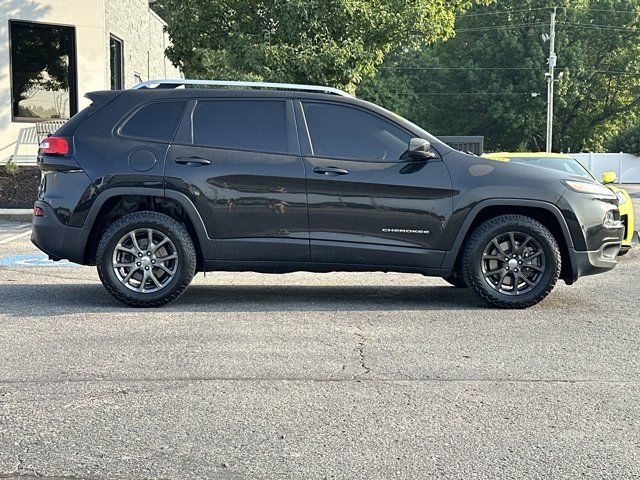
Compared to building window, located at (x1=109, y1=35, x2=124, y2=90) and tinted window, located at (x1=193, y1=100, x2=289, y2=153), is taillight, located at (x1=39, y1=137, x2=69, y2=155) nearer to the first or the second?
tinted window, located at (x1=193, y1=100, x2=289, y2=153)

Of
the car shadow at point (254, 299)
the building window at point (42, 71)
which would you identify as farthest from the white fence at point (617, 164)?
the car shadow at point (254, 299)

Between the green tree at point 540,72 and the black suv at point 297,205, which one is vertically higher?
the green tree at point 540,72

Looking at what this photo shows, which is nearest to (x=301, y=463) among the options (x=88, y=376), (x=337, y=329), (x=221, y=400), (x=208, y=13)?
(x=221, y=400)

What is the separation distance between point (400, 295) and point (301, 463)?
445 cm

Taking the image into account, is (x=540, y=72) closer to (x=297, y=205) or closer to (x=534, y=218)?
(x=534, y=218)

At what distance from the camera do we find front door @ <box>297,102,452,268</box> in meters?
6.88

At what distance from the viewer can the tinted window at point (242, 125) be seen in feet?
23.0

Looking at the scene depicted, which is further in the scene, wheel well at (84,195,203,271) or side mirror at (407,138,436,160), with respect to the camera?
wheel well at (84,195,203,271)

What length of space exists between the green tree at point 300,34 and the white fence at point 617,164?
100 feet

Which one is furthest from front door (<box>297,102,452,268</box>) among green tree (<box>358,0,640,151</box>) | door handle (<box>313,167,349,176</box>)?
green tree (<box>358,0,640,151</box>)

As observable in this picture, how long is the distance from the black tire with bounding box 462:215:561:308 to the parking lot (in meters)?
0.20

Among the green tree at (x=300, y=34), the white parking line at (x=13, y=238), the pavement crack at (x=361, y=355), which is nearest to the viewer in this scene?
the pavement crack at (x=361, y=355)

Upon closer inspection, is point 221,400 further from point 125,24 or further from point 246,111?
point 125,24

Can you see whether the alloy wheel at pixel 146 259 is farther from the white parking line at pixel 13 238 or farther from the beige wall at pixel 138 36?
the beige wall at pixel 138 36
